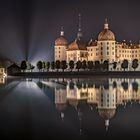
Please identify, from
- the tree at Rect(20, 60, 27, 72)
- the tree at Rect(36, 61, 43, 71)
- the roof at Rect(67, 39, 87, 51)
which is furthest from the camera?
the roof at Rect(67, 39, 87, 51)

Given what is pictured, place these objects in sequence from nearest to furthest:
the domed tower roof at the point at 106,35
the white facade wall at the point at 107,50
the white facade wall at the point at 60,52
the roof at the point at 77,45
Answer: the white facade wall at the point at 107,50
the domed tower roof at the point at 106,35
the roof at the point at 77,45
the white facade wall at the point at 60,52

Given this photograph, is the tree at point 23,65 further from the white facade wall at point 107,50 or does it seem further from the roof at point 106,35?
the roof at point 106,35

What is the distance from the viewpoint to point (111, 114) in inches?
238

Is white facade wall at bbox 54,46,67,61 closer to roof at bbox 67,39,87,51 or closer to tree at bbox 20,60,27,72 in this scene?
roof at bbox 67,39,87,51

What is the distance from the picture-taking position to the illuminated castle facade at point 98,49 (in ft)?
129

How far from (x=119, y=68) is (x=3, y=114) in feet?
98.8

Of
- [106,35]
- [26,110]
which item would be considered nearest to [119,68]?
[106,35]

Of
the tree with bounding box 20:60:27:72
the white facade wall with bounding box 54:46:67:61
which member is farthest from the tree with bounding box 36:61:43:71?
the white facade wall with bounding box 54:46:67:61

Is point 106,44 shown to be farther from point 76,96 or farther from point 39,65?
point 76,96

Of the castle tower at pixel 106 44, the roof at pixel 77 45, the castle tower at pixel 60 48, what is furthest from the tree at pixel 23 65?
the castle tower at pixel 106 44

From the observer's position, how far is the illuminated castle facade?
39.3 meters

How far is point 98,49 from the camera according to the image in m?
39.9

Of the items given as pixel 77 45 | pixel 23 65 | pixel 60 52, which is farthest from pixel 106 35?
pixel 23 65

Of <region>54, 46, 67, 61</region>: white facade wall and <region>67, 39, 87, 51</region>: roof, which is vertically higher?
<region>67, 39, 87, 51</region>: roof
